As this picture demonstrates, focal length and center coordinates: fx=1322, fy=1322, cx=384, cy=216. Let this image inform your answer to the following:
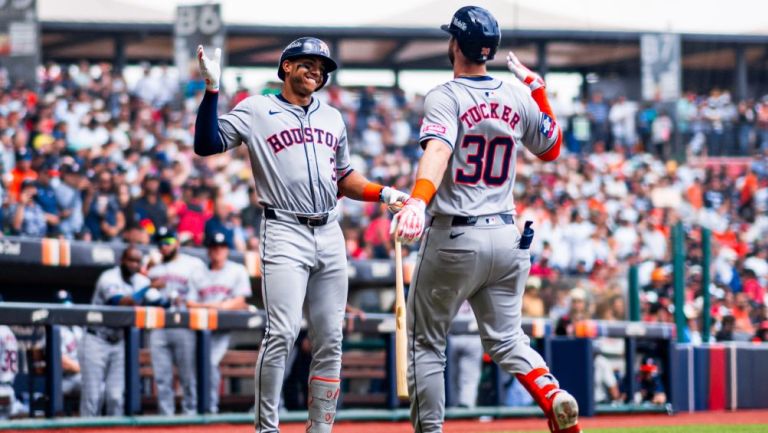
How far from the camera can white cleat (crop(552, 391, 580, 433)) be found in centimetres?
550

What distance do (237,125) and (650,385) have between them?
23.9ft

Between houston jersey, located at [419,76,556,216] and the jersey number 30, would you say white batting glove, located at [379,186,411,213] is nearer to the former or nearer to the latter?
houston jersey, located at [419,76,556,216]

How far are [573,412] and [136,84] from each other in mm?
16421

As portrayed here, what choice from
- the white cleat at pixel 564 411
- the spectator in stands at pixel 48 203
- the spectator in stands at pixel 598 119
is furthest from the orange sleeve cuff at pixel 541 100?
the spectator in stands at pixel 598 119

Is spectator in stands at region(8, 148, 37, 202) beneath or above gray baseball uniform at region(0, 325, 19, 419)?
above

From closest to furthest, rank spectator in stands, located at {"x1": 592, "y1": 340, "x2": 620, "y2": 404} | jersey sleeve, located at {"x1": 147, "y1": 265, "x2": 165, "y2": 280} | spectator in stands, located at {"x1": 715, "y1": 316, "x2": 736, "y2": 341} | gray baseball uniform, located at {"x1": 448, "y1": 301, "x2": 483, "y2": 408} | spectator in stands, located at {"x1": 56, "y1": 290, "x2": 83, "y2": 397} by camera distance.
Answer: spectator in stands, located at {"x1": 56, "y1": 290, "x2": 83, "y2": 397} < jersey sleeve, located at {"x1": 147, "y1": 265, "x2": 165, "y2": 280} < gray baseball uniform, located at {"x1": 448, "y1": 301, "x2": 483, "y2": 408} < spectator in stands, located at {"x1": 592, "y1": 340, "x2": 620, "y2": 404} < spectator in stands, located at {"x1": 715, "y1": 316, "x2": 736, "y2": 341}

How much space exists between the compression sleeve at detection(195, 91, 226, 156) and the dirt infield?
3.48 m

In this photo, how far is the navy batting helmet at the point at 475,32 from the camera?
5715 mm

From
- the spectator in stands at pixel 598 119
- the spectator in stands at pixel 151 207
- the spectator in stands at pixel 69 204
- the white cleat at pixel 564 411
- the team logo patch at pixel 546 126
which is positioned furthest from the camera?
the spectator in stands at pixel 598 119

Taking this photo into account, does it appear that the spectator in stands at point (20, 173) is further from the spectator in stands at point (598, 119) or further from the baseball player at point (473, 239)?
the spectator in stands at point (598, 119)

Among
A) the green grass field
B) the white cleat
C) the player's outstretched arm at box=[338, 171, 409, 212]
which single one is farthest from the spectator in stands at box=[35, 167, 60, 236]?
the white cleat

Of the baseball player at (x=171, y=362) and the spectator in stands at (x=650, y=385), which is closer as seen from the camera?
the baseball player at (x=171, y=362)

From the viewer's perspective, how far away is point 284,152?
620 centimetres

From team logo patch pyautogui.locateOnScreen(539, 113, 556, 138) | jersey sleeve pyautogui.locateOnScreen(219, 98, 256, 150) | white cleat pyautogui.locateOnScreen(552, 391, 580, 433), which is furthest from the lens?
jersey sleeve pyautogui.locateOnScreen(219, 98, 256, 150)
